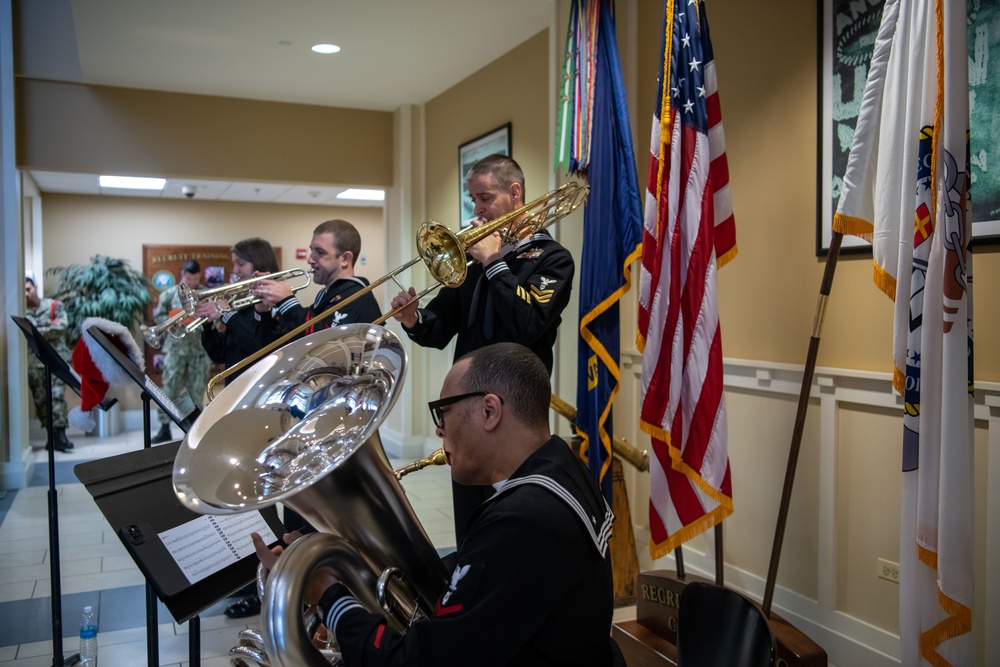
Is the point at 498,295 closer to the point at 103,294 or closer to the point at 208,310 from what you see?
the point at 208,310

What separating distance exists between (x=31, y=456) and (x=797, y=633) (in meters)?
5.71

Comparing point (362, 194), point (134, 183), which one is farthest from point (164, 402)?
point (362, 194)

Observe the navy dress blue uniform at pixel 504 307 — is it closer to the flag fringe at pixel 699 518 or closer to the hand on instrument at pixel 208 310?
the flag fringe at pixel 699 518

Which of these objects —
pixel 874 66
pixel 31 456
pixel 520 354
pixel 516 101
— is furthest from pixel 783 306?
pixel 31 456

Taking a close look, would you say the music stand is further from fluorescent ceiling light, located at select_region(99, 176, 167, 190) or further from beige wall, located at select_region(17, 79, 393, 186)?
fluorescent ceiling light, located at select_region(99, 176, 167, 190)

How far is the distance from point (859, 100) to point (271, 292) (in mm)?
2373

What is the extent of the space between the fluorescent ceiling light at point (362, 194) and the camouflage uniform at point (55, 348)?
3.21 metres

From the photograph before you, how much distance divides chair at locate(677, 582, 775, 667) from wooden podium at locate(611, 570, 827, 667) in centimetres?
140

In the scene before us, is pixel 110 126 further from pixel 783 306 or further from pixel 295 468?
pixel 295 468

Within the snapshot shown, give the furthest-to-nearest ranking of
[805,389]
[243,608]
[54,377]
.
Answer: [54,377] → [243,608] → [805,389]

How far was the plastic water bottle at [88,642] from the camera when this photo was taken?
2631 millimetres

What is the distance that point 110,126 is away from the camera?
19.3 ft

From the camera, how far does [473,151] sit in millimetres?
5605

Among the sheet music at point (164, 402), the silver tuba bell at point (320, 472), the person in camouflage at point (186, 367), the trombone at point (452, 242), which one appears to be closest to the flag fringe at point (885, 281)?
the trombone at point (452, 242)
